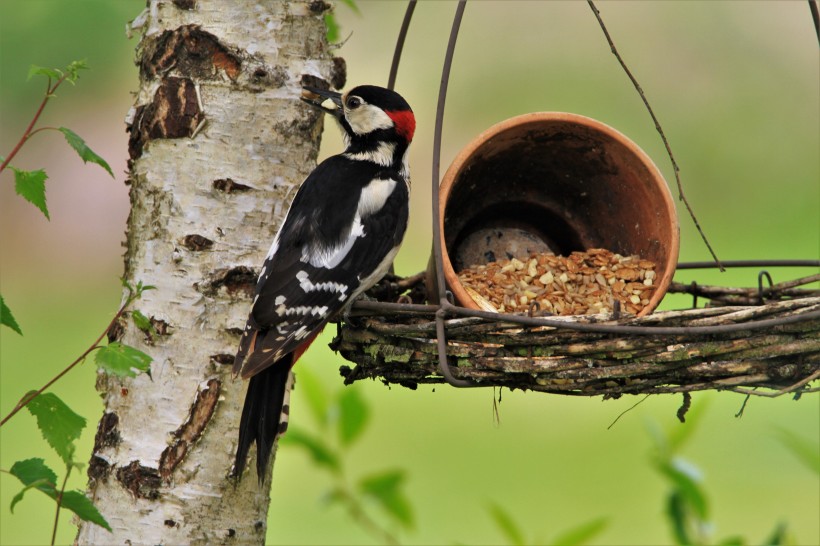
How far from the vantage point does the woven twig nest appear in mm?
1733

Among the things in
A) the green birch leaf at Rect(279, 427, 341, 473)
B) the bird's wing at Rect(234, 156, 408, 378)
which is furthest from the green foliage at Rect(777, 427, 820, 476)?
the bird's wing at Rect(234, 156, 408, 378)

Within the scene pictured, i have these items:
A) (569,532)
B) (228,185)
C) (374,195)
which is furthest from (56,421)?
(374,195)

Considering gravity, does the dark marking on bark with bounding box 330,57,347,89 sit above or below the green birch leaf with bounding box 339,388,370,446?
→ above

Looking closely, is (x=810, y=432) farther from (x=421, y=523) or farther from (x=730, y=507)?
(x=421, y=523)

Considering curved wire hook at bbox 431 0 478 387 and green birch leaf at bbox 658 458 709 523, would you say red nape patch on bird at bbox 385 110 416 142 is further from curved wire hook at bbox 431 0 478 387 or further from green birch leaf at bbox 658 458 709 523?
green birch leaf at bbox 658 458 709 523

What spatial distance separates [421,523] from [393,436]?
65cm

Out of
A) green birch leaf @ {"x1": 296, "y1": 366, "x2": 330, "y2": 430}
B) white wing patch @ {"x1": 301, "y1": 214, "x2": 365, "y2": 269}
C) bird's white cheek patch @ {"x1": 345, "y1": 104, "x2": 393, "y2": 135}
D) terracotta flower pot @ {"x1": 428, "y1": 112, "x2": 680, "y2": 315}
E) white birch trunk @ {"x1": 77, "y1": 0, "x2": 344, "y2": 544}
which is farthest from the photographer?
bird's white cheek patch @ {"x1": 345, "y1": 104, "x2": 393, "y2": 135}

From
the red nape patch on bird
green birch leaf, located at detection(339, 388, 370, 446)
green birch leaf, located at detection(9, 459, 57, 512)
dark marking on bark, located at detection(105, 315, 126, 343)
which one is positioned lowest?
green birch leaf, located at detection(9, 459, 57, 512)

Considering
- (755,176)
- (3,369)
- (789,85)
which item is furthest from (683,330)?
(789,85)

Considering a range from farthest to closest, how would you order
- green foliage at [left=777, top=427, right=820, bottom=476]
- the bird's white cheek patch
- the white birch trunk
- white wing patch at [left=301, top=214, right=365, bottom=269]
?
1. the bird's white cheek patch
2. white wing patch at [left=301, top=214, right=365, bottom=269]
3. the white birch trunk
4. green foliage at [left=777, top=427, right=820, bottom=476]

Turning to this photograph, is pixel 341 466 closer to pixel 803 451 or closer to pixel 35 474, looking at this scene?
pixel 35 474

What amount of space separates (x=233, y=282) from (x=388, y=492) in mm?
542

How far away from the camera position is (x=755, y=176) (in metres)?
6.97

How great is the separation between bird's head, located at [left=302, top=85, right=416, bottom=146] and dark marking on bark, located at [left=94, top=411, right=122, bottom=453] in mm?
771
